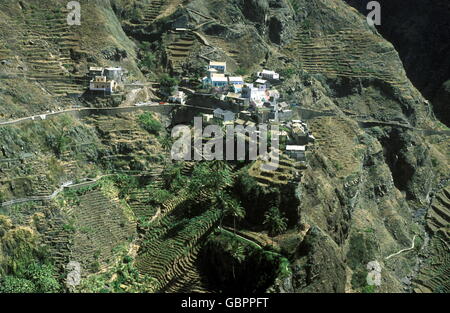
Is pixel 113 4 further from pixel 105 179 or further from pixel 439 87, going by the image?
pixel 439 87

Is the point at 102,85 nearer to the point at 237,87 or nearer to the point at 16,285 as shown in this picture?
the point at 237,87

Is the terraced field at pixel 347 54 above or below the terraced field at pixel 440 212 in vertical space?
above

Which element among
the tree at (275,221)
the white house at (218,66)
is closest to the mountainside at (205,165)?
the tree at (275,221)

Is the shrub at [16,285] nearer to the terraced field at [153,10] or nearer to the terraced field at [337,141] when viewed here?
the terraced field at [337,141]

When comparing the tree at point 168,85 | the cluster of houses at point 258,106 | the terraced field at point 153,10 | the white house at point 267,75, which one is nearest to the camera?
the cluster of houses at point 258,106

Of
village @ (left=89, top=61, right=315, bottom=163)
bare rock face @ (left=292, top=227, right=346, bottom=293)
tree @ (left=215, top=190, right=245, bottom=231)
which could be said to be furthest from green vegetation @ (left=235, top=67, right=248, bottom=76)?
bare rock face @ (left=292, top=227, right=346, bottom=293)

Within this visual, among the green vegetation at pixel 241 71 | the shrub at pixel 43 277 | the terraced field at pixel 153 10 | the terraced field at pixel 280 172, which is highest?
the terraced field at pixel 153 10

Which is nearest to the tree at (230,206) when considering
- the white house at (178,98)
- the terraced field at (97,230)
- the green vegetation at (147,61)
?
the terraced field at (97,230)

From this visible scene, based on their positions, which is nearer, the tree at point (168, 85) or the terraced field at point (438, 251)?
the terraced field at point (438, 251)

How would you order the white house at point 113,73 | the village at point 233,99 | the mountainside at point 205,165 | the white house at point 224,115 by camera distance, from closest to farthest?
the mountainside at point 205,165 < the village at point 233,99 < the white house at point 224,115 < the white house at point 113,73
